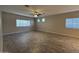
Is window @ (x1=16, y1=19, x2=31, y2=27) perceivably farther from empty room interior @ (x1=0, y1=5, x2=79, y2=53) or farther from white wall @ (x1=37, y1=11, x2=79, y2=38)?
white wall @ (x1=37, y1=11, x2=79, y2=38)

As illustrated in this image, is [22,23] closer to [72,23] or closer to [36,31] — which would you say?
[36,31]

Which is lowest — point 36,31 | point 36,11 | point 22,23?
point 36,31

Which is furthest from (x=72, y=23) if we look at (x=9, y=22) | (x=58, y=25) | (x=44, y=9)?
(x=9, y=22)

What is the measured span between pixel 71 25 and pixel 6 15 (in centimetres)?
81

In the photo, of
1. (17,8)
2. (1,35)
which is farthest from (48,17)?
(1,35)

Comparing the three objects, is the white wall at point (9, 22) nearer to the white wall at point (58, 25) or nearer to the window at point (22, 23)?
the window at point (22, 23)

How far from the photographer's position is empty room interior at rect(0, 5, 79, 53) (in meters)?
1.10

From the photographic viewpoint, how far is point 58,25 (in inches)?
46.3

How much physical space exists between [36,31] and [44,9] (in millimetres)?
301

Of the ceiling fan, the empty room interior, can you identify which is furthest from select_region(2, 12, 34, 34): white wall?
the ceiling fan

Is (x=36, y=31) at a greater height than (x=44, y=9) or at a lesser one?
lesser

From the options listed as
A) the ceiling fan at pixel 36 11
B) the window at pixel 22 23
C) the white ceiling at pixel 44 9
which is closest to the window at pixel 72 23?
the white ceiling at pixel 44 9

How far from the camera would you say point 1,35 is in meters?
1.13

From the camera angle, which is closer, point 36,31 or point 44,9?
point 44,9
